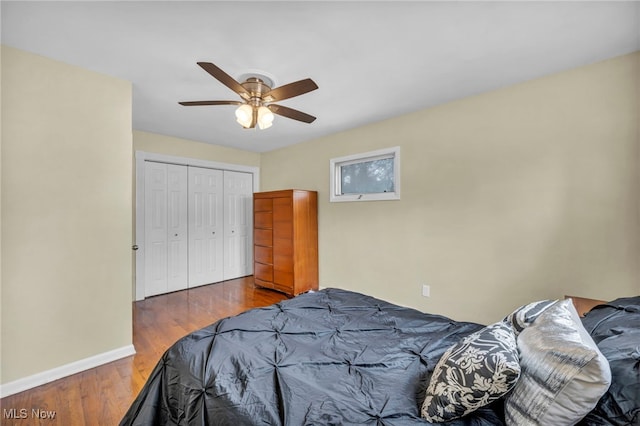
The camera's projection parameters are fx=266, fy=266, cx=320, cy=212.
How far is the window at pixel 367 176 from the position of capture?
131 inches

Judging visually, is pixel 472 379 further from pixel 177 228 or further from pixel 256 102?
pixel 177 228

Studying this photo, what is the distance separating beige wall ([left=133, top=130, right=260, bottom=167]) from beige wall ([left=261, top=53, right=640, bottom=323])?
7.27 feet

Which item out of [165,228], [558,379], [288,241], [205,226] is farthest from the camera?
[205,226]

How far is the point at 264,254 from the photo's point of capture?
4293 mm

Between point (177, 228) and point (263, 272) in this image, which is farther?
point (263, 272)

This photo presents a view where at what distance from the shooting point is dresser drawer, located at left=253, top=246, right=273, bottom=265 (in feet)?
13.8

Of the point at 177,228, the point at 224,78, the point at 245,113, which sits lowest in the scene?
the point at 177,228

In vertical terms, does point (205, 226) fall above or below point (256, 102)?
below

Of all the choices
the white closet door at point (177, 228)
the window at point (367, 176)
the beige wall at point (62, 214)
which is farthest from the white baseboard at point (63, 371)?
the window at point (367, 176)

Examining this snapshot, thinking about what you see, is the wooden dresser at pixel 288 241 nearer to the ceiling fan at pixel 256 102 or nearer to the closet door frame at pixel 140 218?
the closet door frame at pixel 140 218

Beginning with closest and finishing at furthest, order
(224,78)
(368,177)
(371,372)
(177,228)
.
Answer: (371,372)
(224,78)
(368,177)
(177,228)

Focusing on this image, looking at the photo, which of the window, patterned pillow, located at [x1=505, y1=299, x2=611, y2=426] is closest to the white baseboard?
patterned pillow, located at [x1=505, y1=299, x2=611, y2=426]

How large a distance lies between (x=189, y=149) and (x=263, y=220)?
5.28 ft

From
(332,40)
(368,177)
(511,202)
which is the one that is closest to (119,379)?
(332,40)
